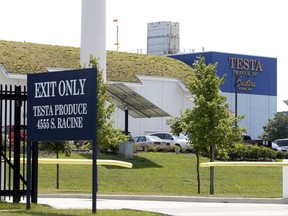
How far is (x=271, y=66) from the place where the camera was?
95.4 m

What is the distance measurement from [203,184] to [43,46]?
114 ft

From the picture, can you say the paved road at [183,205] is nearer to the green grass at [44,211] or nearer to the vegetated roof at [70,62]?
the green grass at [44,211]

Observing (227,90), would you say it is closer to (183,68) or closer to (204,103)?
(183,68)

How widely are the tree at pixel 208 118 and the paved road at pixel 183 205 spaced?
28.7 feet

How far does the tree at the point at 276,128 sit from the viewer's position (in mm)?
91750

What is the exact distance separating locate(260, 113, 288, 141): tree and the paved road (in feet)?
221

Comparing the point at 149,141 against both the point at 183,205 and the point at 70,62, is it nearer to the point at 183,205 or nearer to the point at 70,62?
the point at 70,62

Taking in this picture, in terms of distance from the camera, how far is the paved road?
1924 centimetres

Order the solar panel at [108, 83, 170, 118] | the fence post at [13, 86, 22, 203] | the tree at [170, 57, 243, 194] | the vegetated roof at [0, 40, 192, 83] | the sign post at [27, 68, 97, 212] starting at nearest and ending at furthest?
the sign post at [27, 68, 97, 212], the fence post at [13, 86, 22, 203], the tree at [170, 57, 243, 194], the solar panel at [108, 83, 170, 118], the vegetated roof at [0, 40, 192, 83]

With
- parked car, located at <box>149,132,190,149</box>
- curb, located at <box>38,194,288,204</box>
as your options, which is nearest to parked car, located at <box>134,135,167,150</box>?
parked car, located at <box>149,132,190,149</box>

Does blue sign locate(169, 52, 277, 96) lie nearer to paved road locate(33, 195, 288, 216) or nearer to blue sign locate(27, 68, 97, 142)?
paved road locate(33, 195, 288, 216)

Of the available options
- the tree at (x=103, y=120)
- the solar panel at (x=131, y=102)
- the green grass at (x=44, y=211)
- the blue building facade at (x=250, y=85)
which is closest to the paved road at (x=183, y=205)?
the green grass at (x=44, y=211)

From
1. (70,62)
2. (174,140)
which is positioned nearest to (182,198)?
(174,140)

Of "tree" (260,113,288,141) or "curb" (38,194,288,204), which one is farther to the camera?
"tree" (260,113,288,141)
